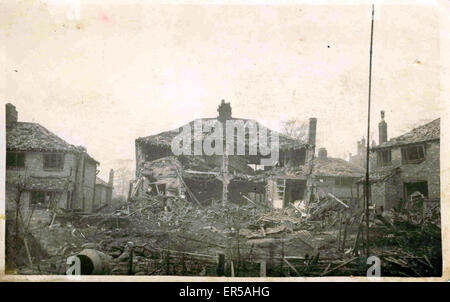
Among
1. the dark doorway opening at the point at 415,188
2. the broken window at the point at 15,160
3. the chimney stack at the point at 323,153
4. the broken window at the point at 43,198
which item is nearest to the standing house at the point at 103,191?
the broken window at the point at 43,198

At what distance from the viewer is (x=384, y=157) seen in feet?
24.9

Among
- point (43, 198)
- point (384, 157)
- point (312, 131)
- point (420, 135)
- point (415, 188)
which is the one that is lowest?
point (43, 198)

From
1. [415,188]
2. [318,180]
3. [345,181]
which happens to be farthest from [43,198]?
[415,188]

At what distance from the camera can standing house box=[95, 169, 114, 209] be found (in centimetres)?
756

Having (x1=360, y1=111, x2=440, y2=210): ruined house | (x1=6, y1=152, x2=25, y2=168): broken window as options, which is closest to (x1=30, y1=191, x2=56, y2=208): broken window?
(x1=6, y1=152, x2=25, y2=168): broken window

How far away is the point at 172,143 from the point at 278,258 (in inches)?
174

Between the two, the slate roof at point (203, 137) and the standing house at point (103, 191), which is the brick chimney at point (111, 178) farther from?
the slate roof at point (203, 137)

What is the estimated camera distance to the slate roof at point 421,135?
253 inches

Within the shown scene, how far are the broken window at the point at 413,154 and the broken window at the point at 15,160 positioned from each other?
9.37 metres

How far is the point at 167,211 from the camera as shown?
8477mm

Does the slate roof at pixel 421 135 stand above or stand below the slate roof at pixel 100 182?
above

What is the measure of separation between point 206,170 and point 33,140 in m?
4.65

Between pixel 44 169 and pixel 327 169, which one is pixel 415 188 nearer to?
pixel 327 169

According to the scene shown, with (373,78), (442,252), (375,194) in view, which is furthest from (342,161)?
(442,252)
